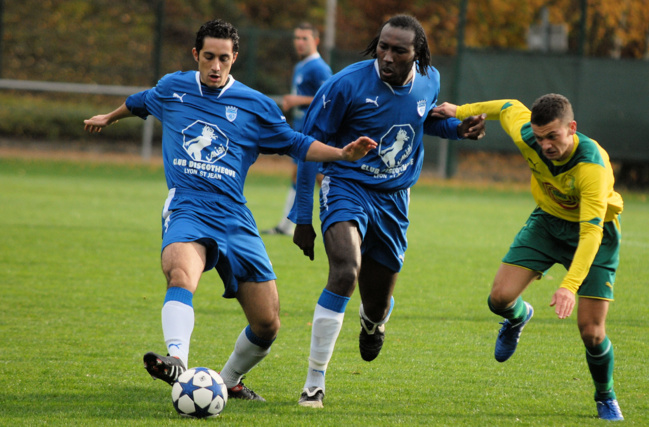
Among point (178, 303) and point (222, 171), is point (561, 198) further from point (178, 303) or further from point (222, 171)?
point (178, 303)

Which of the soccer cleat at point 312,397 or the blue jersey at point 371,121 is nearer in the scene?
the soccer cleat at point 312,397

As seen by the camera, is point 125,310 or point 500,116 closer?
point 500,116

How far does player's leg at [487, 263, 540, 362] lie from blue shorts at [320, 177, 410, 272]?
2.08 ft

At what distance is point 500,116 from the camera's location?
5332 mm

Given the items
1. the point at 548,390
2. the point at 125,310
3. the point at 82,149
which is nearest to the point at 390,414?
the point at 548,390

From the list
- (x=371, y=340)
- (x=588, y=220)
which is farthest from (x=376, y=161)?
(x=588, y=220)

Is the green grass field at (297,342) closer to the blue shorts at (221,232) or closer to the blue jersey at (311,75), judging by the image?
the blue shorts at (221,232)

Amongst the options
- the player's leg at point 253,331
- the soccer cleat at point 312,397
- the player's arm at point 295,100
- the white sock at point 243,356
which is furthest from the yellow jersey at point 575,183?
the player's arm at point 295,100

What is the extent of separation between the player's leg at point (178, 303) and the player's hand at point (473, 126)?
1.83 metres

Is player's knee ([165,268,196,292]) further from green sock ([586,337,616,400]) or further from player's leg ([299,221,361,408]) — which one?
green sock ([586,337,616,400])

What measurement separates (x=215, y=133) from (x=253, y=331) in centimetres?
110

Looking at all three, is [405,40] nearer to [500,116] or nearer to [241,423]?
[500,116]

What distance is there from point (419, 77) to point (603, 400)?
2.21 metres

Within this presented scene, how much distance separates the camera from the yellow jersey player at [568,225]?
4430 mm
